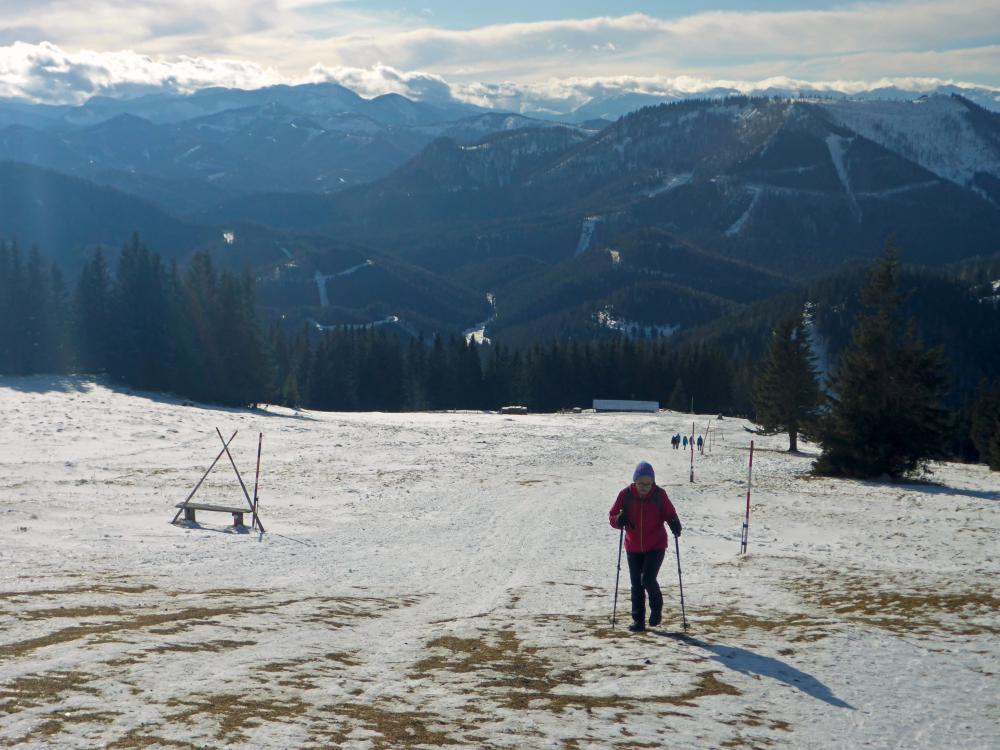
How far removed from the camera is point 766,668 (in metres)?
12.1

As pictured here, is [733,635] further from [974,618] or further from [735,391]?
[735,391]

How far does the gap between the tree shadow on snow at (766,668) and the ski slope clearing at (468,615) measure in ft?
0.16

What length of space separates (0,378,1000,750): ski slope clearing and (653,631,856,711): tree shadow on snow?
0.05m

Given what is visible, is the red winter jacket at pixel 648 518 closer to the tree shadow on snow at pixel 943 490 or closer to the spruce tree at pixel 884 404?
the tree shadow on snow at pixel 943 490

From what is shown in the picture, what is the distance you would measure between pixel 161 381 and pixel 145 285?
9.11 metres

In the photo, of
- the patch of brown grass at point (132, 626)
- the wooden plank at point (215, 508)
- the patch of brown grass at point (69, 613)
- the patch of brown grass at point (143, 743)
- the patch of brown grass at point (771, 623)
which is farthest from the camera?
the wooden plank at point (215, 508)

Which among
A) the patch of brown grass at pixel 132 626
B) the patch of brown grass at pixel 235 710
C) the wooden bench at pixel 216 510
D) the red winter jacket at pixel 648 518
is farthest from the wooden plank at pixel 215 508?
the patch of brown grass at pixel 235 710

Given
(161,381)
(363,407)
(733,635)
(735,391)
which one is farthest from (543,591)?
(735,391)

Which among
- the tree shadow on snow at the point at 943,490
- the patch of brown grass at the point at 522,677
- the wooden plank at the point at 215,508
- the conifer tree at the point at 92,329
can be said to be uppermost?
the conifer tree at the point at 92,329

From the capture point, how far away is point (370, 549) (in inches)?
852

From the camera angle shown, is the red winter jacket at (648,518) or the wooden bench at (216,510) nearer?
the red winter jacket at (648,518)

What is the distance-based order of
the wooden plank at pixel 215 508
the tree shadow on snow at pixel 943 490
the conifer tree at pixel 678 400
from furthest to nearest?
1. the conifer tree at pixel 678 400
2. the tree shadow on snow at pixel 943 490
3. the wooden plank at pixel 215 508

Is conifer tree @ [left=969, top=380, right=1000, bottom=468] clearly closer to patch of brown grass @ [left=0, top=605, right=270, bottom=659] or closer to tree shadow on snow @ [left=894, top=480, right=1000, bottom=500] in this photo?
tree shadow on snow @ [left=894, top=480, right=1000, bottom=500]

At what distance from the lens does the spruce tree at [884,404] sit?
36719 millimetres
